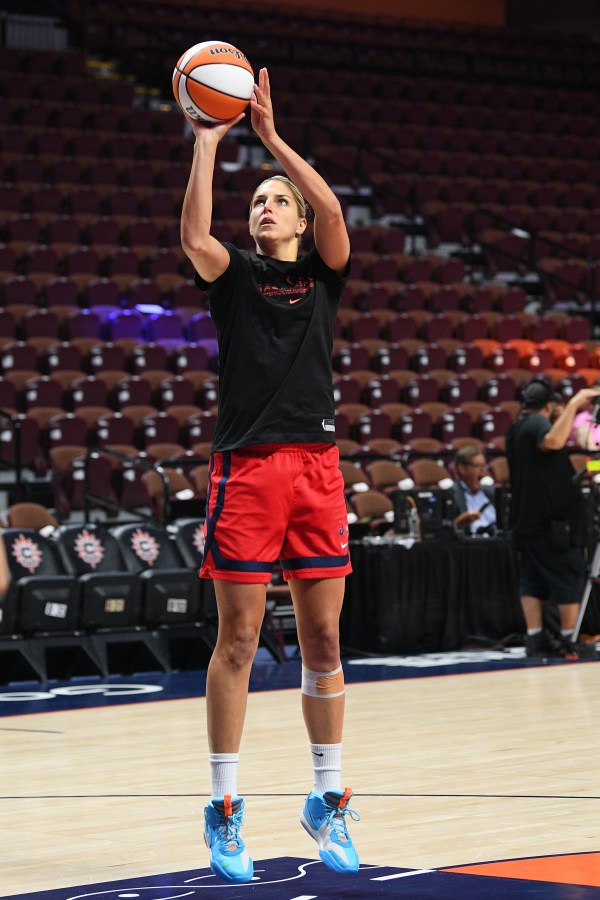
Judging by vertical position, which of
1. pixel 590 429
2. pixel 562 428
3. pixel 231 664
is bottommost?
pixel 231 664

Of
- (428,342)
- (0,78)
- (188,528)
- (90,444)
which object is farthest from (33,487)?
(0,78)

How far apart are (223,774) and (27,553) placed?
16.3 ft

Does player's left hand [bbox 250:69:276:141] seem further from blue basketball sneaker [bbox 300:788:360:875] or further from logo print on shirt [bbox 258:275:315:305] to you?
blue basketball sneaker [bbox 300:788:360:875]

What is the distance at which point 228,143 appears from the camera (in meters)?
17.7

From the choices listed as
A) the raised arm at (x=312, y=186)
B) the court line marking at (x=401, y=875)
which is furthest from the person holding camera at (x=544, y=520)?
the court line marking at (x=401, y=875)

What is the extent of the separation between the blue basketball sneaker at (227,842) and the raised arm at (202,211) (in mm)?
1257

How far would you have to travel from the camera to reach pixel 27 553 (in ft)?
27.0

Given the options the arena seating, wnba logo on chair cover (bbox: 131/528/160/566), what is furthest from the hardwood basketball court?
the arena seating

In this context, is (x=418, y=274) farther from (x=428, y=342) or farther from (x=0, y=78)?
(x=0, y=78)

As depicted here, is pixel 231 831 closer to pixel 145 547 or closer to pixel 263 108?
pixel 263 108

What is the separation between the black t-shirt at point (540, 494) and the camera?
864 centimetres

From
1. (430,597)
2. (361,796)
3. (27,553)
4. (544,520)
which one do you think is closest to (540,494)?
(544,520)

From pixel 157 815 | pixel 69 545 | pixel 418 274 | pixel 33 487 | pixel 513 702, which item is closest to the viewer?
pixel 157 815

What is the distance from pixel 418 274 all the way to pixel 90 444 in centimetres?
591
